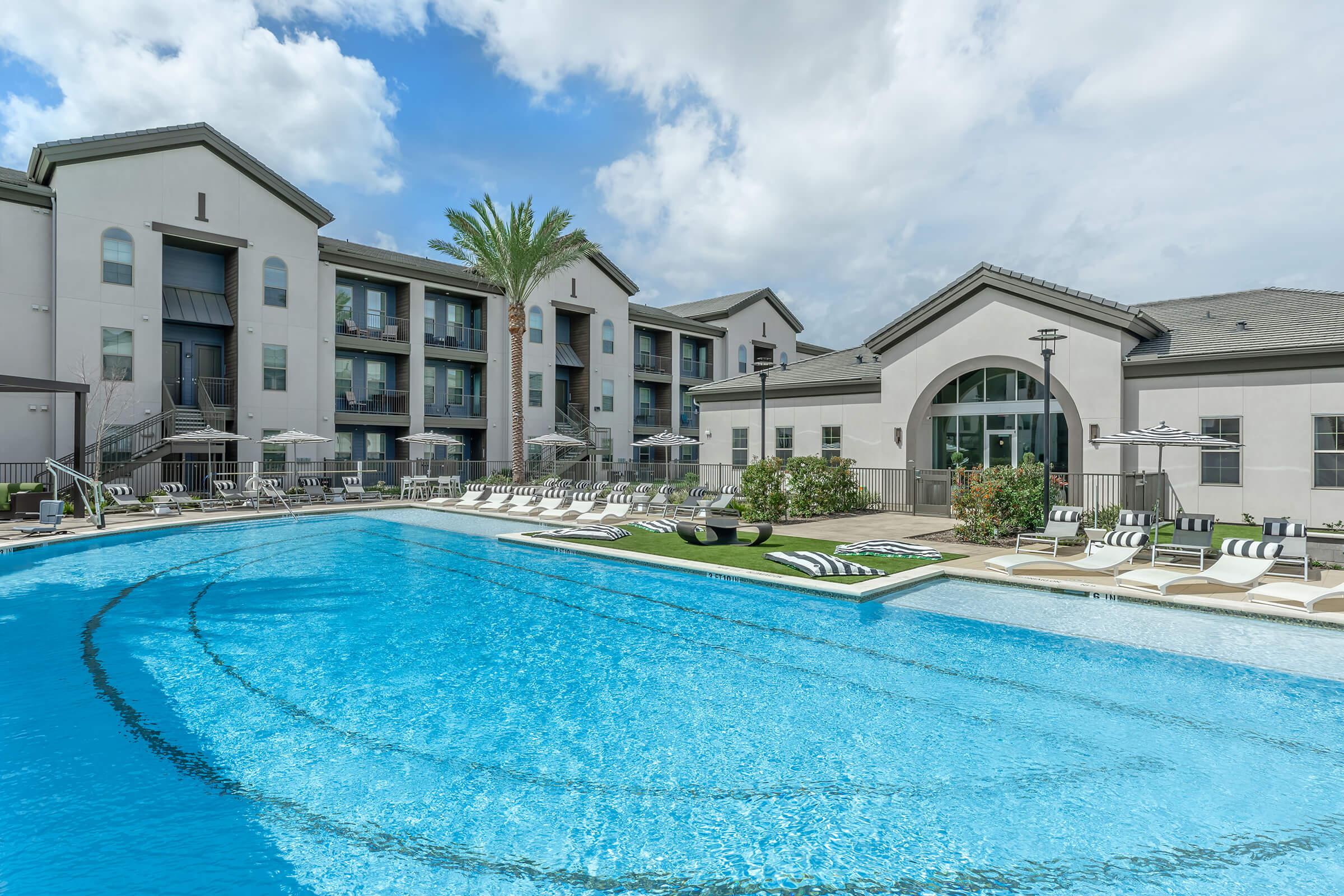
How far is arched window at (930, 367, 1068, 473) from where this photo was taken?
66.8ft

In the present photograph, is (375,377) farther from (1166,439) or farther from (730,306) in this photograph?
(1166,439)

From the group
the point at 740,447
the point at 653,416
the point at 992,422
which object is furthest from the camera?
the point at 653,416

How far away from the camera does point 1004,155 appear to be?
1694 centimetres

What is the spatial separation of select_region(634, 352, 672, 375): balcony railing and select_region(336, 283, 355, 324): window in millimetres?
16792

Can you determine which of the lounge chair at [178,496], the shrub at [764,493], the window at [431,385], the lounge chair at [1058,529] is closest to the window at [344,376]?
the window at [431,385]

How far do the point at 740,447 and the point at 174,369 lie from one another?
23331mm

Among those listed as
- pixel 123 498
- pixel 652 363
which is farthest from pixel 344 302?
pixel 652 363

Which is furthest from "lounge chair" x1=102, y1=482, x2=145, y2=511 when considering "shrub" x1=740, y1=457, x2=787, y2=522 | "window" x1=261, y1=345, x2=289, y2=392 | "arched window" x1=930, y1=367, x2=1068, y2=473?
"arched window" x1=930, y1=367, x2=1068, y2=473

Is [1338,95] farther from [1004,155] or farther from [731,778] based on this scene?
[731,778]

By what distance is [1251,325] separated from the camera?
17.9 m

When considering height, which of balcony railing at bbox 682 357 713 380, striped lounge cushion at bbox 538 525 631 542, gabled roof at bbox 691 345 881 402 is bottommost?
striped lounge cushion at bbox 538 525 631 542

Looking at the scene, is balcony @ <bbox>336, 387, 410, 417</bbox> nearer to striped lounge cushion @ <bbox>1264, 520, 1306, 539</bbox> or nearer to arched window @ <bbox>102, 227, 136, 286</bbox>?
arched window @ <bbox>102, 227, 136, 286</bbox>

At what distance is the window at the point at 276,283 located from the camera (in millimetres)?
28469

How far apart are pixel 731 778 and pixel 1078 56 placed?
16.1 m
